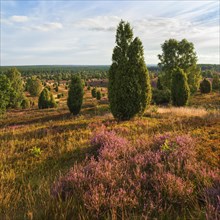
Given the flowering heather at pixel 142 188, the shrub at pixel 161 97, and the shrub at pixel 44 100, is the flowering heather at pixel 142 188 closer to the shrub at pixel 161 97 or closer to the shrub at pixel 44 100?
the shrub at pixel 161 97

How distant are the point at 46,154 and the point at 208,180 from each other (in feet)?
15.5

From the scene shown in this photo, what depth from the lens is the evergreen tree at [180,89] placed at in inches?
926

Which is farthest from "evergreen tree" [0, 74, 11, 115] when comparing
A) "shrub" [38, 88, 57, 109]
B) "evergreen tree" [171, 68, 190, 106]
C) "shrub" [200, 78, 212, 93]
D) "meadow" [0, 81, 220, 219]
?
"shrub" [200, 78, 212, 93]

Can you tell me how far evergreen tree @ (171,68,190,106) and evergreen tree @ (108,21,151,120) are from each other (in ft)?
38.3

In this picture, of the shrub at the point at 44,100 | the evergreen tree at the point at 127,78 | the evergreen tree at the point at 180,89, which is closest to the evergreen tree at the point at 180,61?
the evergreen tree at the point at 180,89

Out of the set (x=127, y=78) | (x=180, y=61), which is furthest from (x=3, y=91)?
(x=180, y=61)

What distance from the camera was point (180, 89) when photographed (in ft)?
77.3

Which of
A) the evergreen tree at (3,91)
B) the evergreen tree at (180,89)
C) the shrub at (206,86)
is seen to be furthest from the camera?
the shrub at (206,86)

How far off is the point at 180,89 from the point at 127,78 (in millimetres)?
12989

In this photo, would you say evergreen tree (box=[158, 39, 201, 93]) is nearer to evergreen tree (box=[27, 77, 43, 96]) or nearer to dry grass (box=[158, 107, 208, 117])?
dry grass (box=[158, 107, 208, 117])

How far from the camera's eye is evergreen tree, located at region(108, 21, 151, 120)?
12820 millimetres

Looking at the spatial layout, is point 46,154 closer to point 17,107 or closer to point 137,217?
point 137,217

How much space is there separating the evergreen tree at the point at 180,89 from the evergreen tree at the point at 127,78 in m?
11.7

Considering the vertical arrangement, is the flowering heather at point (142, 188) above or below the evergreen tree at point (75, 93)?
below
